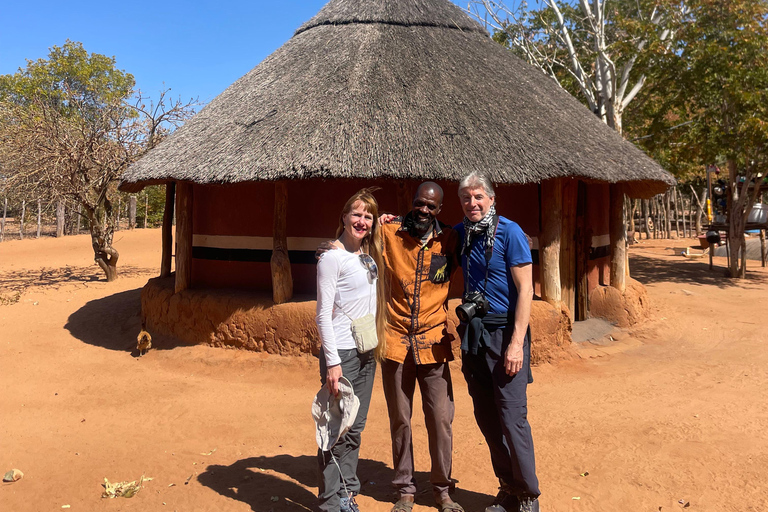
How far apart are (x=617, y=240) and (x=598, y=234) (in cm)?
29

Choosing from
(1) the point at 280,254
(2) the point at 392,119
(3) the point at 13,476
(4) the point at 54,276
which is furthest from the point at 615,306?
(4) the point at 54,276

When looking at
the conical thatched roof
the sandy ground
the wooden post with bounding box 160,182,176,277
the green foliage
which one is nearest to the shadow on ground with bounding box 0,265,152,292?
the sandy ground

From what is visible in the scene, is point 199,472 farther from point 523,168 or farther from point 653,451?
point 523,168

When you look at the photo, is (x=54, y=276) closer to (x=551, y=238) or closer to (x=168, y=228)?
(x=168, y=228)

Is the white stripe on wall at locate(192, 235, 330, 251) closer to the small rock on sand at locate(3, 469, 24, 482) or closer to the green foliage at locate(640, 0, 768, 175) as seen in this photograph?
the small rock on sand at locate(3, 469, 24, 482)

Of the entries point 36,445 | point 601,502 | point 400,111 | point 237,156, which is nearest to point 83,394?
point 36,445

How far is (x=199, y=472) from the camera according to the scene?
3.59 meters

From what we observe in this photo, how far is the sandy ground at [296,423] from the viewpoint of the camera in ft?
10.6

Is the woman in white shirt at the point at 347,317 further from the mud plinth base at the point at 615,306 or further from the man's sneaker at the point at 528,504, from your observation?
the mud plinth base at the point at 615,306

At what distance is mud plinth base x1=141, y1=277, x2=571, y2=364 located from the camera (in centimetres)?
578

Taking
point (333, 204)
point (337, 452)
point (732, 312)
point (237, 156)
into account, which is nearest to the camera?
point (337, 452)

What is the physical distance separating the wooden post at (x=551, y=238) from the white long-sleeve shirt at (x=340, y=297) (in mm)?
3854

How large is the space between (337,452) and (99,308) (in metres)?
6.93

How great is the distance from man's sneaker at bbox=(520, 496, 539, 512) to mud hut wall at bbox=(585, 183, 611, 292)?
16.8 ft
